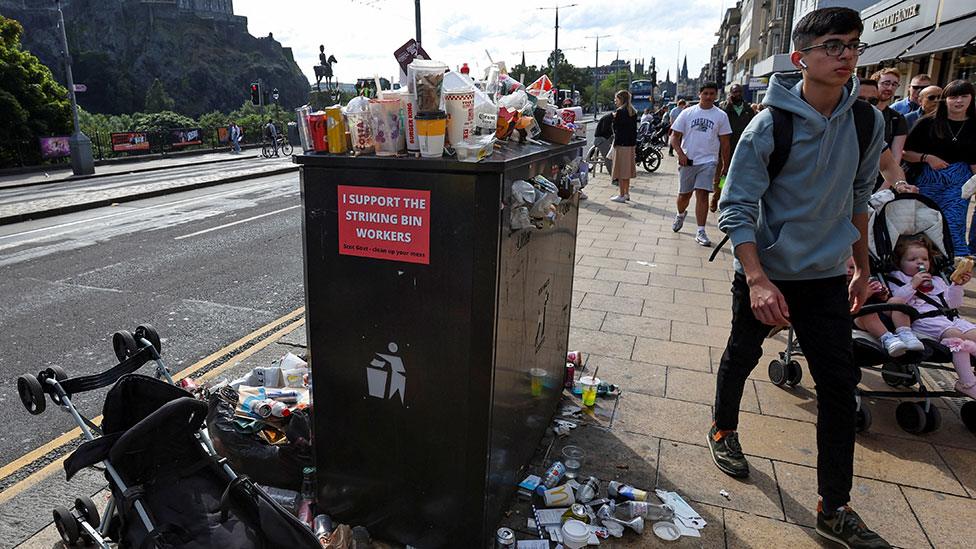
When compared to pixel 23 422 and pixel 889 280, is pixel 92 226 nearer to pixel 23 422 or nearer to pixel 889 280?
pixel 23 422

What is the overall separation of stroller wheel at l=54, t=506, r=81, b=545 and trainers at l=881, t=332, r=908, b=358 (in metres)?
4.10

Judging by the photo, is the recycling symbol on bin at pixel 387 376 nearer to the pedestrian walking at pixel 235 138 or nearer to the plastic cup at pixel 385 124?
the plastic cup at pixel 385 124

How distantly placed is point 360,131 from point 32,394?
1.67 metres

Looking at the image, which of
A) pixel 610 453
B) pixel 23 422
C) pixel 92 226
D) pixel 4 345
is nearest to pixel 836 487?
pixel 610 453

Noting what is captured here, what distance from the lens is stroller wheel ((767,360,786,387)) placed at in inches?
163

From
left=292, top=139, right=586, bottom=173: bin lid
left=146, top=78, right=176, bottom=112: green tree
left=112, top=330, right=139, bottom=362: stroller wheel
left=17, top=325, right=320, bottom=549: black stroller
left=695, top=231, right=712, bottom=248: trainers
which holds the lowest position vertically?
left=695, top=231, right=712, bottom=248: trainers

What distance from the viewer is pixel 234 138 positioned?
3384 cm

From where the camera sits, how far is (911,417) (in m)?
3.55

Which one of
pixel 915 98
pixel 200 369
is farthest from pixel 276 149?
pixel 915 98

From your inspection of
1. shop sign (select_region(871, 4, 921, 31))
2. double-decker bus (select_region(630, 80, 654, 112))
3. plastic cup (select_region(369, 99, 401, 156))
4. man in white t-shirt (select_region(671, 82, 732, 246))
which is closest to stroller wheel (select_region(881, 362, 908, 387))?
plastic cup (select_region(369, 99, 401, 156))

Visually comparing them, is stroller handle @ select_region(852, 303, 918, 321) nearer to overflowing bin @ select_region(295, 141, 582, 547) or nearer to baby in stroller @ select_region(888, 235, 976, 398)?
baby in stroller @ select_region(888, 235, 976, 398)

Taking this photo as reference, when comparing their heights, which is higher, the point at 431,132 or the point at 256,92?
the point at 256,92

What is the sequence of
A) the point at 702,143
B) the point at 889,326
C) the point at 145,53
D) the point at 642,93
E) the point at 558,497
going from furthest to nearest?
1. the point at 145,53
2. the point at 642,93
3. the point at 702,143
4. the point at 889,326
5. the point at 558,497

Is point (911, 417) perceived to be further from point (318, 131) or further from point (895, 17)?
point (895, 17)
